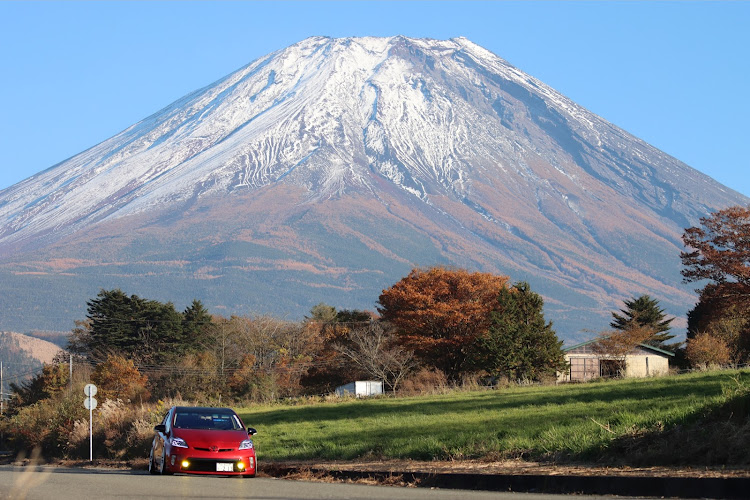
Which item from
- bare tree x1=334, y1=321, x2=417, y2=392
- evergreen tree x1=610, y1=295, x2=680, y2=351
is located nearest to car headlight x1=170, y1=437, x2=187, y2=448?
bare tree x1=334, y1=321, x2=417, y2=392

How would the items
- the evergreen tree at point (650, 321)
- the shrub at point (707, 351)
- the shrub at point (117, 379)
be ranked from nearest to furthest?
1. the shrub at point (707, 351)
2. the shrub at point (117, 379)
3. the evergreen tree at point (650, 321)

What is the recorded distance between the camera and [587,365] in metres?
72.9

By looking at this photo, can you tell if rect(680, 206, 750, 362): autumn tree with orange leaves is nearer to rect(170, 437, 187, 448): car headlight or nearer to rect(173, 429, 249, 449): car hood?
rect(173, 429, 249, 449): car hood

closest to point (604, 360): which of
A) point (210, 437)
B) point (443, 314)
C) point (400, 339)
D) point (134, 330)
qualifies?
point (443, 314)

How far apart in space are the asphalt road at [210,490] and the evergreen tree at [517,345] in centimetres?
3515

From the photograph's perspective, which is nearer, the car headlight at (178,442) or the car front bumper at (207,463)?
the car front bumper at (207,463)

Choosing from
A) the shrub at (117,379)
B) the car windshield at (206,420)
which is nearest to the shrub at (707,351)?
the shrub at (117,379)

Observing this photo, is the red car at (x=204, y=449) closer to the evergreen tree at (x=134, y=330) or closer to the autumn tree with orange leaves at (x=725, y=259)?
the autumn tree with orange leaves at (x=725, y=259)

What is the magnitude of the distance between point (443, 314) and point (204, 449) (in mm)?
44106

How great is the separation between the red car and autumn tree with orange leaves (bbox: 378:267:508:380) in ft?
132

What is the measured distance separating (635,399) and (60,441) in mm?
24821

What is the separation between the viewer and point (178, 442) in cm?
2000

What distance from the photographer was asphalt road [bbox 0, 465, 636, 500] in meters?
15.1

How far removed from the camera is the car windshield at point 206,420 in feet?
68.3
